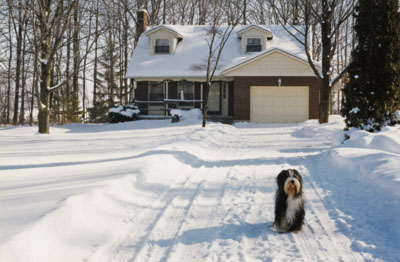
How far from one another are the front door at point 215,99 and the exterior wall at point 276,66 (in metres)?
3.55

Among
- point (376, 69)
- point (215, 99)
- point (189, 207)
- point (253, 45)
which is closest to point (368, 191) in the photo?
point (189, 207)

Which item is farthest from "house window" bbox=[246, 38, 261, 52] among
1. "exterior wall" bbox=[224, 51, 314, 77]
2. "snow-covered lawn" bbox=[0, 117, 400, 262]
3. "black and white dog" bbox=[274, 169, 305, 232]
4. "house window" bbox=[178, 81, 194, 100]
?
"black and white dog" bbox=[274, 169, 305, 232]

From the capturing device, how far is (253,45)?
26.4 metres

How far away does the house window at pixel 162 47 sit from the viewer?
2731 centimetres

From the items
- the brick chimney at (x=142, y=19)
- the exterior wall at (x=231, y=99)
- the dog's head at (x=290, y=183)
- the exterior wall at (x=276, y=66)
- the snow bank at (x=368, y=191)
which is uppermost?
the brick chimney at (x=142, y=19)

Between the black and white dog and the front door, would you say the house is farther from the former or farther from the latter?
the black and white dog

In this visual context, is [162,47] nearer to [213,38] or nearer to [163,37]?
[163,37]

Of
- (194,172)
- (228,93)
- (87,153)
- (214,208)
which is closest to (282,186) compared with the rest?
(214,208)

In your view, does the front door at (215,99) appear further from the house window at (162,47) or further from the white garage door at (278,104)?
the house window at (162,47)

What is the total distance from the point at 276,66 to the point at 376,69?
11.8 metres

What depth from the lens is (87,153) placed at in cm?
1043

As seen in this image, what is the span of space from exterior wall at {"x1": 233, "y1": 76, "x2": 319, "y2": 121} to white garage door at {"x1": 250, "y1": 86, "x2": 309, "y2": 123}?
252 mm

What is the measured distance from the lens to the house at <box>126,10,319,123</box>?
22.9 m

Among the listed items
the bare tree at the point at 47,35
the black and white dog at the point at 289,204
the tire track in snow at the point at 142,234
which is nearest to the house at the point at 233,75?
the bare tree at the point at 47,35
